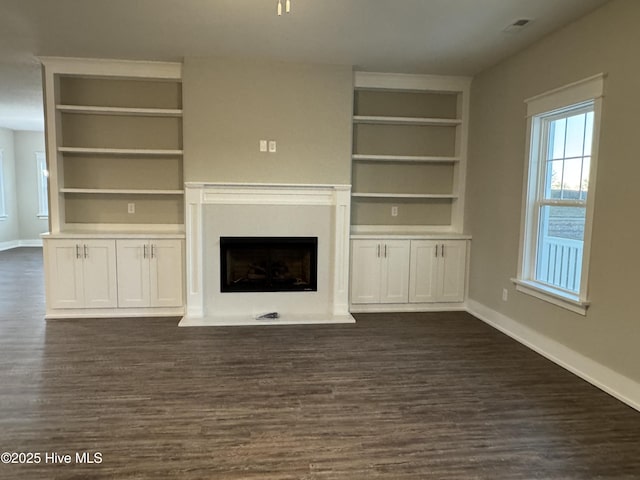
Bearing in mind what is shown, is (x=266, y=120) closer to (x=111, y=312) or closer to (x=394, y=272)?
(x=394, y=272)

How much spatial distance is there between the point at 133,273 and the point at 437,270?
134 inches

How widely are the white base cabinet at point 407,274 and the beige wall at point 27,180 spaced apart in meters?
8.64

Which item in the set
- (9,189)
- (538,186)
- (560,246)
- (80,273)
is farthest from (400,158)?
(9,189)

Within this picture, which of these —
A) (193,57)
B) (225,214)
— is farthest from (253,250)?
(193,57)

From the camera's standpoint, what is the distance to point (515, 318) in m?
4.18

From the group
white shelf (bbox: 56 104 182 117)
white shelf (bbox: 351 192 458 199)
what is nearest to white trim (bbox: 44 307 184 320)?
white shelf (bbox: 56 104 182 117)

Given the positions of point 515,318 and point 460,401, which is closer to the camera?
point 460,401

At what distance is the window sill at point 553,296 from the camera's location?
3299mm

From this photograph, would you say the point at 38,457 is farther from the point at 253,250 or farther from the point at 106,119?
the point at 106,119

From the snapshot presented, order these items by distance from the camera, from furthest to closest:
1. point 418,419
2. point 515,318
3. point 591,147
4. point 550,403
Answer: point 515,318
point 591,147
point 550,403
point 418,419

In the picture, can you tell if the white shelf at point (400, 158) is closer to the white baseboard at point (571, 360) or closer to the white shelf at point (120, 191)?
the white baseboard at point (571, 360)

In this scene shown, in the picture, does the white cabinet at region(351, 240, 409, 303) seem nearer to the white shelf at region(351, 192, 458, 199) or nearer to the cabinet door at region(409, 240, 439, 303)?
the cabinet door at region(409, 240, 439, 303)

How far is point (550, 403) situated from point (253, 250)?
3.11 meters

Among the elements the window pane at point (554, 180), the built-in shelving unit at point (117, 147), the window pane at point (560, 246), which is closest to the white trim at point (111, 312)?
the built-in shelving unit at point (117, 147)
